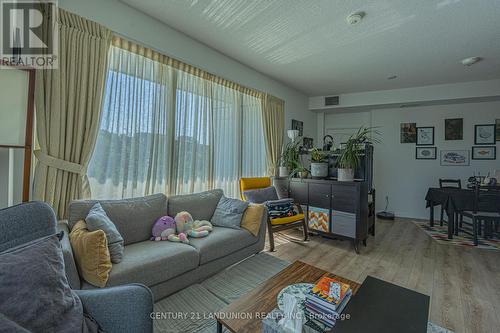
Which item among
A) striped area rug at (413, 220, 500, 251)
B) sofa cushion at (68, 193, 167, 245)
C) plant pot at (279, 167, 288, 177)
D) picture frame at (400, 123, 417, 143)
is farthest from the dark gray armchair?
picture frame at (400, 123, 417, 143)

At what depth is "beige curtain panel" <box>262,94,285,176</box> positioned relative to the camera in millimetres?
3943

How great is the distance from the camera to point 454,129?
14.8ft

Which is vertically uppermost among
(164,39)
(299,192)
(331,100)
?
(331,100)

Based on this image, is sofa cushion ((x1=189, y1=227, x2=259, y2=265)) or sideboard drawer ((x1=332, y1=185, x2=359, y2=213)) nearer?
sofa cushion ((x1=189, y1=227, x2=259, y2=265))

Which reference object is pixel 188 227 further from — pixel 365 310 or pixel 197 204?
pixel 365 310

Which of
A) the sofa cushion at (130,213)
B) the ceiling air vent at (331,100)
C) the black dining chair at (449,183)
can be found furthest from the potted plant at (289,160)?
the black dining chair at (449,183)

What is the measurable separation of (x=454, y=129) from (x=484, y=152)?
0.63 metres

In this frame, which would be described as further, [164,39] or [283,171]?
[283,171]

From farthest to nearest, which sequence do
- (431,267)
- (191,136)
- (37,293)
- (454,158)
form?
1. (454,158)
2. (191,136)
3. (431,267)
4. (37,293)

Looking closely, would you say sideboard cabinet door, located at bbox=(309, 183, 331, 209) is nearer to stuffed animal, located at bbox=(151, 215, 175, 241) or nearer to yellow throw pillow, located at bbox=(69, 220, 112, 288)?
stuffed animal, located at bbox=(151, 215, 175, 241)

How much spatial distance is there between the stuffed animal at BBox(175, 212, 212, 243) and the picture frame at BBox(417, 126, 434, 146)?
482 centimetres

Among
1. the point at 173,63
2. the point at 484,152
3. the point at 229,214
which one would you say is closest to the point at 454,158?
the point at 484,152

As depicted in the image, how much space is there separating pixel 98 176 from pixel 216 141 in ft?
4.85

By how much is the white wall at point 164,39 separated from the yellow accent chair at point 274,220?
1539mm
